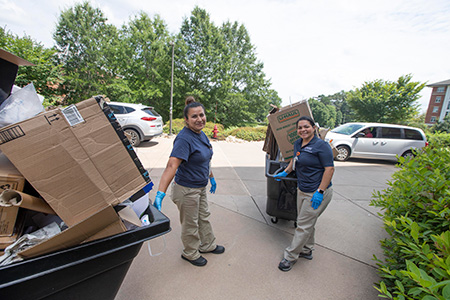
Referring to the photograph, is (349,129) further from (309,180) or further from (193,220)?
(193,220)

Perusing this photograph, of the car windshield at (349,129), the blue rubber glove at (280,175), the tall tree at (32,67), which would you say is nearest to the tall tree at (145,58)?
the tall tree at (32,67)

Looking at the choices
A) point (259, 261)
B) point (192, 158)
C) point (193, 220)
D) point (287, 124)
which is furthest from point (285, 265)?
point (287, 124)

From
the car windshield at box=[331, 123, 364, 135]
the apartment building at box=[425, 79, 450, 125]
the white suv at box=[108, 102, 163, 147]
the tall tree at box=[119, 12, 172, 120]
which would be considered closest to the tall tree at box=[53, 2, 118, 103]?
the tall tree at box=[119, 12, 172, 120]

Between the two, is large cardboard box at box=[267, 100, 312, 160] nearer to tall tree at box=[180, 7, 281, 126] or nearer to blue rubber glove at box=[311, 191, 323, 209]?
blue rubber glove at box=[311, 191, 323, 209]

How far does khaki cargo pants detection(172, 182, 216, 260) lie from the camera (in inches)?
89.1

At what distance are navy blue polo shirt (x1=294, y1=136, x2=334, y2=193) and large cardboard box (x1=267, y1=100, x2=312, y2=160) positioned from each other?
24.1 inches

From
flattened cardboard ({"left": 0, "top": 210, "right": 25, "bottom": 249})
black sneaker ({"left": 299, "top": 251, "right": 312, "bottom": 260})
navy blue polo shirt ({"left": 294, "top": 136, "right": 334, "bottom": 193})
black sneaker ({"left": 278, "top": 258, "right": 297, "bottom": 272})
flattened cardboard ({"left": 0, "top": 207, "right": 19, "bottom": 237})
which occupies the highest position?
flattened cardboard ({"left": 0, "top": 207, "right": 19, "bottom": 237})

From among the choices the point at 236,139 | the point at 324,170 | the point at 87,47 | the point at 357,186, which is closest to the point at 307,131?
the point at 324,170

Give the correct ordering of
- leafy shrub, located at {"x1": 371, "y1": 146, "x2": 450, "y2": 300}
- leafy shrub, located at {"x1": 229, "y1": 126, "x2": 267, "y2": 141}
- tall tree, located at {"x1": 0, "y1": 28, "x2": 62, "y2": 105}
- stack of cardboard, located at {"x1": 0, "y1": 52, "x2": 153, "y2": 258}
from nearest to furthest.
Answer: stack of cardboard, located at {"x1": 0, "y1": 52, "x2": 153, "y2": 258} < leafy shrub, located at {"x1": 371, "y1": 146, "x2": 450, "y2": 300} < tall tree, located at {"x1": 0, "y1": 28, "x2": 62, "y2": 105} < leafy shrub, located at {"x1": 229, "y1": 126, "x2": 267, "y2": 141}

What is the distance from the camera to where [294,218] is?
312 centimetres

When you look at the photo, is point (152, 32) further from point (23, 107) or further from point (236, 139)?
point (23, 107)

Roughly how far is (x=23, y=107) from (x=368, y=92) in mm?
29428

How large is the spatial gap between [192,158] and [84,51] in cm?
2033

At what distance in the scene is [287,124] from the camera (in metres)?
3.09
